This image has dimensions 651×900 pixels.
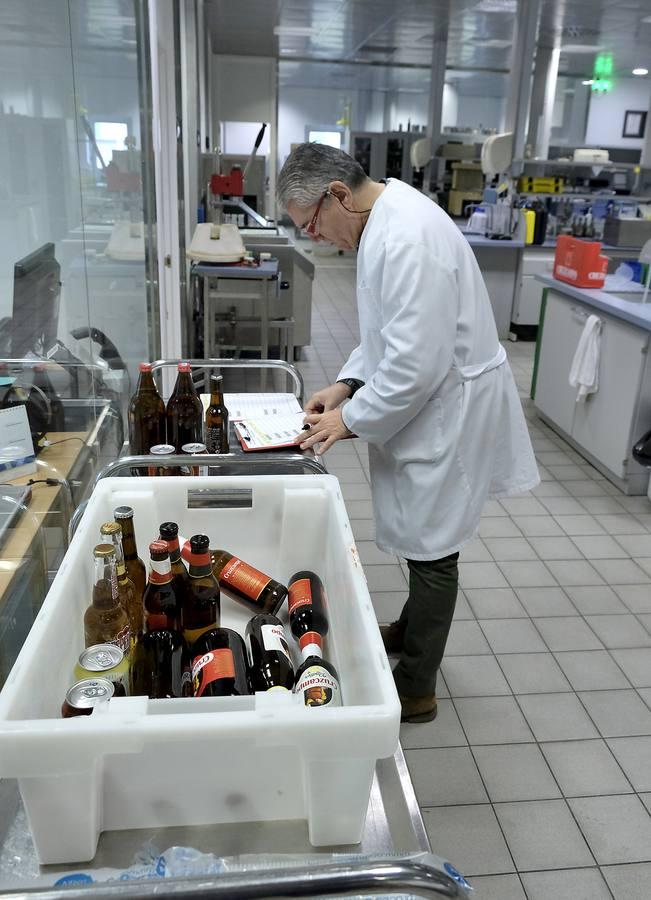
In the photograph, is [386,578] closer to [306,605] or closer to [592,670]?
[592,670]

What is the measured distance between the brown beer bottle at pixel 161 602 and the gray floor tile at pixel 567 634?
1804 mm

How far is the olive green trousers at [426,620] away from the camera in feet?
6.86

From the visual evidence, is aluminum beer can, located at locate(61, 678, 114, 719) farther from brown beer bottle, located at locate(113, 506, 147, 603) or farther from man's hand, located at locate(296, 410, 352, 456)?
man's hand, located at locate(296, 410, 352, 456)

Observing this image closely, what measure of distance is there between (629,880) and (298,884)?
151 centimetres

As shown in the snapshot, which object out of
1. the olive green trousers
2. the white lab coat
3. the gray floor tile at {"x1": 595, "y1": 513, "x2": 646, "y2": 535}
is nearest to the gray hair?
the white lab coat

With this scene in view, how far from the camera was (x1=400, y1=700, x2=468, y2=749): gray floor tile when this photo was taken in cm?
222

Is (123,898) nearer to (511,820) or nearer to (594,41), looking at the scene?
(511,820)

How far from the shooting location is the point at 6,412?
5.35ft

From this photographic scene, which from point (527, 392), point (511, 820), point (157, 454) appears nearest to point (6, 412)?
point (157, 454)

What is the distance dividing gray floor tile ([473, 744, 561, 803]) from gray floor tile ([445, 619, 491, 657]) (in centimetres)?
45

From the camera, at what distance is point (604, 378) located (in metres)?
→ 4.12

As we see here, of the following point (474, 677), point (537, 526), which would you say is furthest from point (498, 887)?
point (537, 526)

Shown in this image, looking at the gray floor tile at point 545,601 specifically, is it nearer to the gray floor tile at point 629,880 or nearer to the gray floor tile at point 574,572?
the gray floor tile at point 574,572

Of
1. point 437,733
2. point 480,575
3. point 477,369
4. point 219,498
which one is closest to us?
point 219,498
